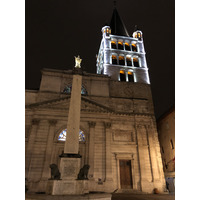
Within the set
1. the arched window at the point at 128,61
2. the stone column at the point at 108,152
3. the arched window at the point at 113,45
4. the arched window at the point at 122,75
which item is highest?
the arched window at the point at 113,45

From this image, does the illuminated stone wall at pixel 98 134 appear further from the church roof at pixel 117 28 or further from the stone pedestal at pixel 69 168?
the church roof at pixel 117 28

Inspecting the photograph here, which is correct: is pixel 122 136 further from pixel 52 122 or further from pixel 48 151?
pixel 48 151

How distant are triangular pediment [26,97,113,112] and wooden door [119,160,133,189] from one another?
677cm

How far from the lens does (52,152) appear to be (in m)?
17.8

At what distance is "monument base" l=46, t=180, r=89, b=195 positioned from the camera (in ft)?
23.8

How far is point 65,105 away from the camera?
66.6 ft

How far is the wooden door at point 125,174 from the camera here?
59.0ft

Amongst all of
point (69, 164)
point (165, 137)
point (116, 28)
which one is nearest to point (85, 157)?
point (69, 164)

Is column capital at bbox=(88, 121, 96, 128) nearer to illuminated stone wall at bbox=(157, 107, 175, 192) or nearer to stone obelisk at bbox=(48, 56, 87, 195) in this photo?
stone obelisk at bbox=(48, 56, 87, 195)

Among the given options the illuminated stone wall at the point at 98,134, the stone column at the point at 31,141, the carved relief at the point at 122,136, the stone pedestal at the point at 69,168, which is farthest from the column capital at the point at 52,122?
the stone pedestal at the point at 69,168

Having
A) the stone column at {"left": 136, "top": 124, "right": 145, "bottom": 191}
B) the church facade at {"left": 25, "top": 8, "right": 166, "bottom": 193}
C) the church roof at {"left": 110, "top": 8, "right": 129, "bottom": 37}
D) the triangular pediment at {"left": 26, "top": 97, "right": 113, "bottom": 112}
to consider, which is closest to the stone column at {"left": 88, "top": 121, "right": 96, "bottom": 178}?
the church facade at {"left": 25, "top": 8, "right": 166, "bottom": 193}

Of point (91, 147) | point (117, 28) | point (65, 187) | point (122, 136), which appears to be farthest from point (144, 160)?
point (117, 28)

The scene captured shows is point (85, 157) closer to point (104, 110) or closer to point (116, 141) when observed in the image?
point (116, 141)

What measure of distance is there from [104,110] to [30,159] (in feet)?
33.5
